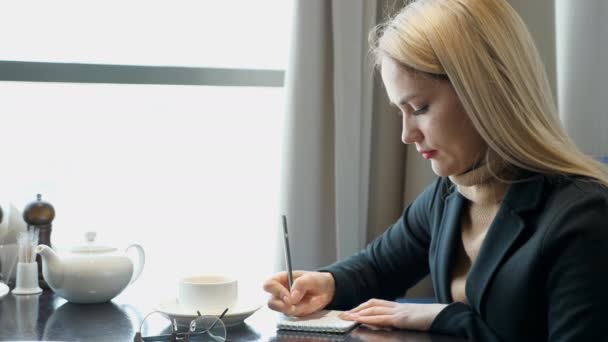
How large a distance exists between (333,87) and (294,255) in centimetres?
53

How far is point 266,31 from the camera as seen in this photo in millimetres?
2625

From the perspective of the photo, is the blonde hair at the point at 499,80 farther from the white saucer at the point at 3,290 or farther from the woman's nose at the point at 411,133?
the white saucer at the point at 3,290

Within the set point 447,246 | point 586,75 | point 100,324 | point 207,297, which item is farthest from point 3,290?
point 586,75

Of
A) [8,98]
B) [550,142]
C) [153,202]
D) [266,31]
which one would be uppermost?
[266,31]

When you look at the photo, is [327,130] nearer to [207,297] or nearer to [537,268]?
[207,297]

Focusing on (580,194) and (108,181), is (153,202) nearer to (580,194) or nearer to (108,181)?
(108,181)

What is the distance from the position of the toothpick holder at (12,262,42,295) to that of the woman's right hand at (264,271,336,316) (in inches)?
20.9

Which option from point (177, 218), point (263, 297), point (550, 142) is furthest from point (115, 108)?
point (550, 142)

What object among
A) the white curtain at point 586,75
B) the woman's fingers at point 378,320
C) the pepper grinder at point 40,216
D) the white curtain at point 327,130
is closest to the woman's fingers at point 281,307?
the woman's fingers at point 378,320

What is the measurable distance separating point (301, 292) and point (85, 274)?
42cm

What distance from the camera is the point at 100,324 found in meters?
1.37

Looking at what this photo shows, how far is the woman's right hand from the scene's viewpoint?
56.8 inches

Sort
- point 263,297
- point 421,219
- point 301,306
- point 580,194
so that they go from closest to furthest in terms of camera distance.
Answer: point 580,194 → point 301,306 → point 263,297 → point 421,219

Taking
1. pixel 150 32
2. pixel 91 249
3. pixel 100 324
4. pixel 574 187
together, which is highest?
pixel 150 32
